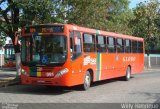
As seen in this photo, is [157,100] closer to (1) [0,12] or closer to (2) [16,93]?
(2) [16,93]

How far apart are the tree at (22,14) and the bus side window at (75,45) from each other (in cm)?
378

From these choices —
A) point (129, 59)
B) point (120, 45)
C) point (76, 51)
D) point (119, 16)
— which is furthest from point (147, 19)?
point (76, 51)

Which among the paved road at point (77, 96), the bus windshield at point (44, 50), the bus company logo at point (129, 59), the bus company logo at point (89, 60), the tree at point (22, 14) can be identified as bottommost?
the paved road at point (77, 96)

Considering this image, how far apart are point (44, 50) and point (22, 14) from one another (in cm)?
541

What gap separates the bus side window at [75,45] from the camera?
53.9ft

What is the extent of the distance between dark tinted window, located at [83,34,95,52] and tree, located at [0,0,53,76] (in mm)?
3074

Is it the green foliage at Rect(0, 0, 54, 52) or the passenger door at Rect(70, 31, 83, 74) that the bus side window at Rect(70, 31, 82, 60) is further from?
the green foliage at Rect(0, 0, 54, 52)

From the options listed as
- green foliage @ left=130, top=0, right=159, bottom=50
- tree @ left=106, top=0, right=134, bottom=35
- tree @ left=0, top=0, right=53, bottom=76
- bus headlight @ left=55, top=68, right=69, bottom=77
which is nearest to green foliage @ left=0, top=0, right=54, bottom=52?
tree @ left=0, top=0, right=53, bottom=76

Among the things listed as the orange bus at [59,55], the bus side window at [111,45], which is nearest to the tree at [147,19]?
the bus side window at [111,45]

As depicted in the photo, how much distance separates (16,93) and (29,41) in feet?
7.23

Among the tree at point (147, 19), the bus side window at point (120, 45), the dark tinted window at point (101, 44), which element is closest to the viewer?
the dark tinted window at point (101, 44)

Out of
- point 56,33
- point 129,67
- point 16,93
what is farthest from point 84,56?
point 129,67

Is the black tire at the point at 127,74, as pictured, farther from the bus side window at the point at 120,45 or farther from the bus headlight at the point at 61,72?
the bus headlight at the point at 61,72

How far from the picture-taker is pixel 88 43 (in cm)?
1817
